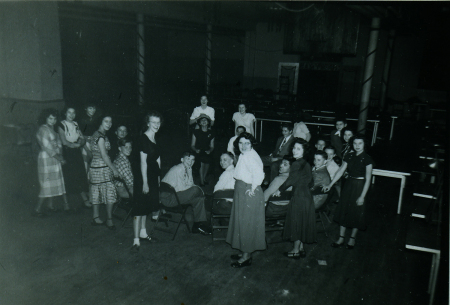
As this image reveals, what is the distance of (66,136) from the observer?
17.8 ft

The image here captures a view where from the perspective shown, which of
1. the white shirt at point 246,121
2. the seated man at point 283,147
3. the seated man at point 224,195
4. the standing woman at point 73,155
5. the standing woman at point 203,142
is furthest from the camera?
the white shirt at point 246,121

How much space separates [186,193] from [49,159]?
2157mm

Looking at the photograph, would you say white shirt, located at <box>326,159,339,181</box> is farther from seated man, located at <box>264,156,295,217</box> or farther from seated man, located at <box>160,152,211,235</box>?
seated man, located at <box>160,152,211,235</box>

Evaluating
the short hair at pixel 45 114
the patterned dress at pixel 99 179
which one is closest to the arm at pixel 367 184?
the patterned dress at pixel 99 179

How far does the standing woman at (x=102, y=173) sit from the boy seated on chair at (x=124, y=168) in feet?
0.27

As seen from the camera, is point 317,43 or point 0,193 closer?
point 317,43

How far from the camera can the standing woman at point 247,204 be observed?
3.96m

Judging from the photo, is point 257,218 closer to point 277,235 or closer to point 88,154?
point 277,235

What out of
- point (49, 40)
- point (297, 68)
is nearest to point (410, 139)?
point (297, 68)

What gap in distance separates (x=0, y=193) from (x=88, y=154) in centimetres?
194

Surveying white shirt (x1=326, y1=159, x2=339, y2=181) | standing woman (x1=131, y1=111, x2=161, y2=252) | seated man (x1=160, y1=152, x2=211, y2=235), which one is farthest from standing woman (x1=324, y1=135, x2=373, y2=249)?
standing woman (x1=131, y1=111, x2=161, y2=252)

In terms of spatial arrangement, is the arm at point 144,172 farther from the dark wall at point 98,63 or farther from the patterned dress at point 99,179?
the dark wall at point 98,63

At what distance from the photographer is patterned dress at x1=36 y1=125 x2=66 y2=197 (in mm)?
5105

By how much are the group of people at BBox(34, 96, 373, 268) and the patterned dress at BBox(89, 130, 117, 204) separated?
0.01 metres
